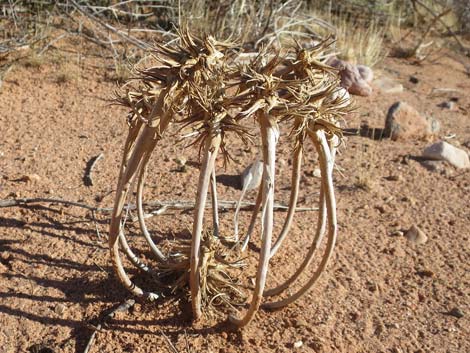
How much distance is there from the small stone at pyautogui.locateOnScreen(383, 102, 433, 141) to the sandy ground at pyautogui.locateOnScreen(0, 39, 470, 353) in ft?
0.26

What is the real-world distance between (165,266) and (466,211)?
2052 millimetres

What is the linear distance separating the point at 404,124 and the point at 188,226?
2221mm

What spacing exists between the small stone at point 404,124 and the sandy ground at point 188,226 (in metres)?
0.08

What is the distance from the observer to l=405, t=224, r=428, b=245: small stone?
367cm

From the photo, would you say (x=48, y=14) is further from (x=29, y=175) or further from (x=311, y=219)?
(x=311, y=219)

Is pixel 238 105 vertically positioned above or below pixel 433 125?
above

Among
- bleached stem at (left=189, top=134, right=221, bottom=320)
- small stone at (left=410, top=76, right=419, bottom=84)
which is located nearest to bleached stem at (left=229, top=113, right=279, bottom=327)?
bleached stem at (left=189, top=134, right=221, bottom=320)

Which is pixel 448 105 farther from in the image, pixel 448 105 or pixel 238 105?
pixel 238 105

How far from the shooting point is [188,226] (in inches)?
134

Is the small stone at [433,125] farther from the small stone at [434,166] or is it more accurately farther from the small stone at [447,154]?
the small stone at [434,166]

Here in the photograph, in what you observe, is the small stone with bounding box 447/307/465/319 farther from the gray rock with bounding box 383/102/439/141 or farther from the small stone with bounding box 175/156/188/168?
the gray rock with bounding box 383/102/439/141

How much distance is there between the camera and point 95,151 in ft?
14.2

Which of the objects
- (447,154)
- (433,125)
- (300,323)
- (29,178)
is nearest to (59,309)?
(300,323)

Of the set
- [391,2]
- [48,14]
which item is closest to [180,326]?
[48,14]
